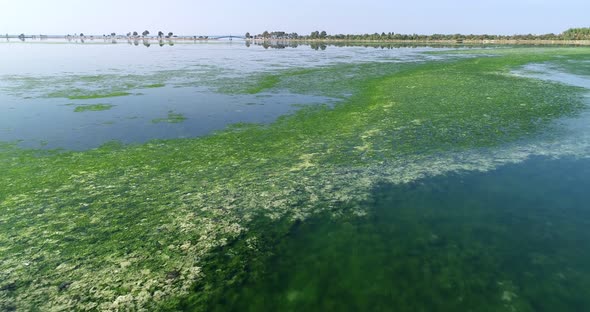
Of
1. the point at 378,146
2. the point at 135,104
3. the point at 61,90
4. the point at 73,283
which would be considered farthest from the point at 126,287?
the point at 61,90

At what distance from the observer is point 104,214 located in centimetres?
643

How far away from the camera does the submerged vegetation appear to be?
4.71 metres

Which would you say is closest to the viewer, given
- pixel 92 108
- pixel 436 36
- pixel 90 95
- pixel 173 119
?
pixel 173 119

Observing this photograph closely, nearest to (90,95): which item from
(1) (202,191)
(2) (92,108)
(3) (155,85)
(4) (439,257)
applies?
(2) (92,108)

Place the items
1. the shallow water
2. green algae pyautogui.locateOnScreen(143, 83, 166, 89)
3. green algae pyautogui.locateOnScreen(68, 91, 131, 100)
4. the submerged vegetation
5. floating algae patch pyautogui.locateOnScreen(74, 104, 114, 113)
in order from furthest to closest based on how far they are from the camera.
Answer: green algae pyautogui.locateOnScreen(143, 83, 166, 89)
green algae pyautogui.locateOnScreen(68, 91, 131, 100)
floating algae patch pyautogui.locateOnScreen(74, 104, 114, 113)
the shallow water
the submerged vegetation

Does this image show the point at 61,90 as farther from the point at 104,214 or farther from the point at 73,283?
the point at 73,283

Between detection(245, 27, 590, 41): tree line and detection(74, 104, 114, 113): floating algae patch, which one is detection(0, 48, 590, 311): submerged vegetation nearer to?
detection(74, 104, 114, 113): floating algae patch

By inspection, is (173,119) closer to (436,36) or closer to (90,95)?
(90,95)

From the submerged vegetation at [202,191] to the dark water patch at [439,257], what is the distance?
0.81ft

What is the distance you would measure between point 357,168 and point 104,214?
225 inches

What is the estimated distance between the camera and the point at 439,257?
5098mm

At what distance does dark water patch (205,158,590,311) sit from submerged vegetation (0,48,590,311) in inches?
9.7

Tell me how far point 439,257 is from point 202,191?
4.90 m

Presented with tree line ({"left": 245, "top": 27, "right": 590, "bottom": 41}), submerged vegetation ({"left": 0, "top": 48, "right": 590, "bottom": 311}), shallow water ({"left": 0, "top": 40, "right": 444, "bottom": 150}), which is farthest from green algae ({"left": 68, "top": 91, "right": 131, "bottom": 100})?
tree line ({"left": 245, "top": 27, "right": 590, "bottom": 41})
